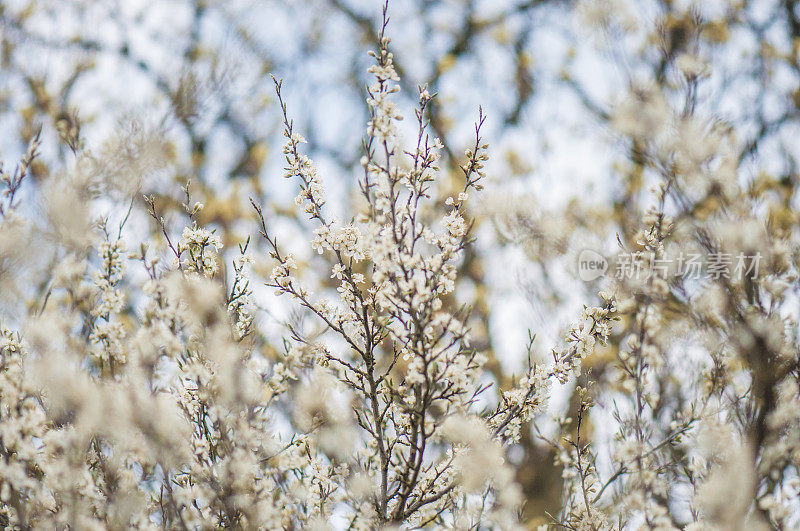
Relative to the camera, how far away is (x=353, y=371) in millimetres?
2020

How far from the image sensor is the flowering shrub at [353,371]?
164 cm

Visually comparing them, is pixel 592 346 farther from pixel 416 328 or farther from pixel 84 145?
pixel 84 145

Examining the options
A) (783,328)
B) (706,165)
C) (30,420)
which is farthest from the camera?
(706,165)

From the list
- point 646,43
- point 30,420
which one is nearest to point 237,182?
point 646,43

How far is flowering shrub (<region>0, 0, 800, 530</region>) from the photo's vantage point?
164 centimetres

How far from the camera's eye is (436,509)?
83.3 inches

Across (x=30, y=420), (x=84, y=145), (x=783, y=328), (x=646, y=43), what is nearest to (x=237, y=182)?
(x=84, y=145)

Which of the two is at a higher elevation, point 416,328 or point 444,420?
point 416,328

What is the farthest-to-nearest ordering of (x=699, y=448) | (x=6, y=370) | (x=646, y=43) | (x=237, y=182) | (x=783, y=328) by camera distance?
(x=237, y=182) < (x=646, y=43) < (x=783, y=328) < (x=699, y=448) < (x=6, y=370)

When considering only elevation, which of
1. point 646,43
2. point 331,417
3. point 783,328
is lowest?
point 331,417

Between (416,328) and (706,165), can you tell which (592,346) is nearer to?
(416,328)

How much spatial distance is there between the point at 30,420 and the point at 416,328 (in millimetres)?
1194

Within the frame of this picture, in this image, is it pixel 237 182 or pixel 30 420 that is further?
pixel 237 182

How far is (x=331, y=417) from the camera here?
215 cm
